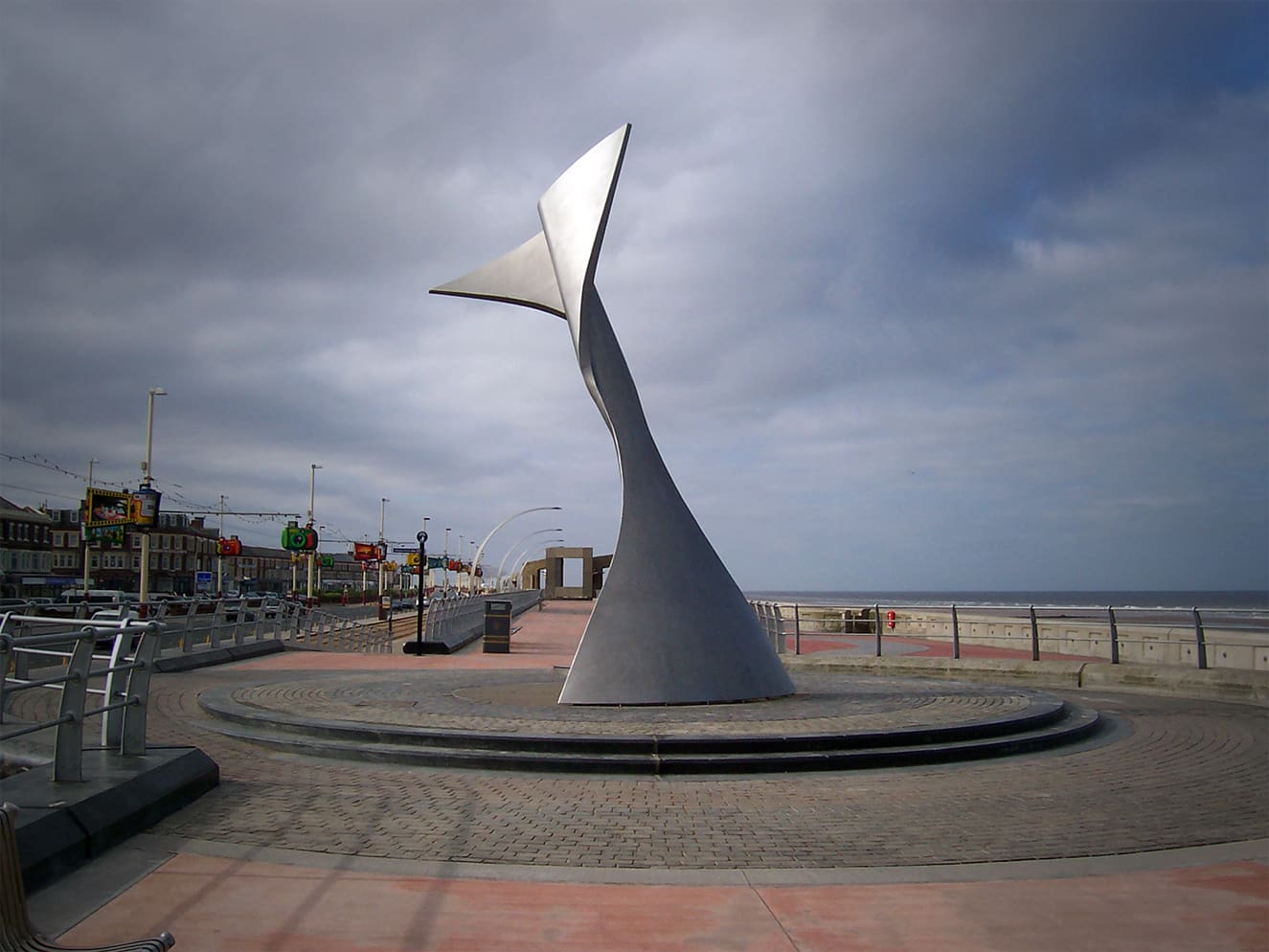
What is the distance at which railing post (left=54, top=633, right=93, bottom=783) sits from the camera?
5.39 metres

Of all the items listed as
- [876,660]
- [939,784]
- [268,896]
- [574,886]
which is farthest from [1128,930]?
[876,660]

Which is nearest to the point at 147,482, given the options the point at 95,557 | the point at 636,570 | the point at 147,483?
the point at 147,483

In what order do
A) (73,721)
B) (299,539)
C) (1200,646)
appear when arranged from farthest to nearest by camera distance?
1. (299,539)
2. (1200,646)
3. (73,721)

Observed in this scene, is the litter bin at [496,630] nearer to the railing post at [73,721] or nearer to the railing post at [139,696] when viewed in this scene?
the railing post at [139,696]

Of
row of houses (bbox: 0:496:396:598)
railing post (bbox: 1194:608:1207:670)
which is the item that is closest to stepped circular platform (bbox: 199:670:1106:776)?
railing post (bbox: 1194:608:1207:670)

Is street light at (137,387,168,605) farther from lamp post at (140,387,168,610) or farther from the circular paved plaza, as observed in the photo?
the circular paved plaza

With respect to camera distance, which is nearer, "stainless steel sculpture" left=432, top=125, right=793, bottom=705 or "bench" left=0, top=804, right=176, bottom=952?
"bench" left=0, top=804, right=176, bottom=952

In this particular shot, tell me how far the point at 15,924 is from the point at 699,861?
3186 millimetres

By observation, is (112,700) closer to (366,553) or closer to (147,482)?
(147,482)

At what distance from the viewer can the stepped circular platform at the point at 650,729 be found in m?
7.90

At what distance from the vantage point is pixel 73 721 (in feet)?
17.8

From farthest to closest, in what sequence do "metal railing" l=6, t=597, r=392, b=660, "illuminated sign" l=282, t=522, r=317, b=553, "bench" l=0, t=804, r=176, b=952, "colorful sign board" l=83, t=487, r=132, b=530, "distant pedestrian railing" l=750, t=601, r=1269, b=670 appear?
"illuminated sign" l=282, t=522, r=317, b=553
"colorful sign board" l=83, t=487, r=132, b=530
"metal railing" l=6, t=597, r=392, b=660
"distant pedestrian railing" l=750, t=601, r=1269, b=670
"bench" l=0, t=804, r=176, b=952

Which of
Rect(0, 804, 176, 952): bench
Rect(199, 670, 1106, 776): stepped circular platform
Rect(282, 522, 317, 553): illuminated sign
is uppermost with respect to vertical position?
Rect(282, 522, 317, 553): illuminated sign

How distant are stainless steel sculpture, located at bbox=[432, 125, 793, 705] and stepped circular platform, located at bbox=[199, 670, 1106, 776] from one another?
0.35 metres
